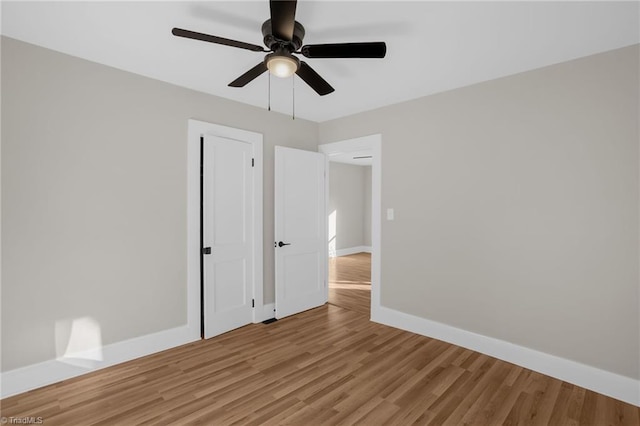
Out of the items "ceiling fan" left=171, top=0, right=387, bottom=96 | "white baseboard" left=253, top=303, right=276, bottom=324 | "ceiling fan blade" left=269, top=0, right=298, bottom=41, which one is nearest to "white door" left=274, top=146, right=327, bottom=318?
"white baseboard" left=253, top=303, right=276, bottom=324

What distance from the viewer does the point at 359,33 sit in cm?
217

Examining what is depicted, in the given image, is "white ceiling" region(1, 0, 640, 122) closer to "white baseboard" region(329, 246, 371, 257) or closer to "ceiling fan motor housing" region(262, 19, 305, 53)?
"ceiling fan motor housing" region(262, 19, 305, 53)

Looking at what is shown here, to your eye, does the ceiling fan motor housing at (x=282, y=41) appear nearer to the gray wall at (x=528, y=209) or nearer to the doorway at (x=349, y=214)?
the gray wall at (x=528, y=209)

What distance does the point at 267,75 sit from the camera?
9.50 ft

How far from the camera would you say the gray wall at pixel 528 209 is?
92.0 inches

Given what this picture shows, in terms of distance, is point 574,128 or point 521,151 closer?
point 574,128

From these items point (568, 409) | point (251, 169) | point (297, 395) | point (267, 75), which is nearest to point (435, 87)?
point (267, 75)

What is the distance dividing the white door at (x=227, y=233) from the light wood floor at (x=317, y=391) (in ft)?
1.29

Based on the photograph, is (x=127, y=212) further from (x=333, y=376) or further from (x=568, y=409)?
(x=568, y=409)

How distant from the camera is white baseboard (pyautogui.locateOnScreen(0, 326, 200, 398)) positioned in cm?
228

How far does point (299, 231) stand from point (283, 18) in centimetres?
277

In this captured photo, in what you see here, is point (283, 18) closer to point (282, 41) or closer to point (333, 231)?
point (282, 41)

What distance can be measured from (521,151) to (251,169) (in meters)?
2.76

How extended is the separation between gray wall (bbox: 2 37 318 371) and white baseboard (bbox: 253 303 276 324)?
0.92 m
